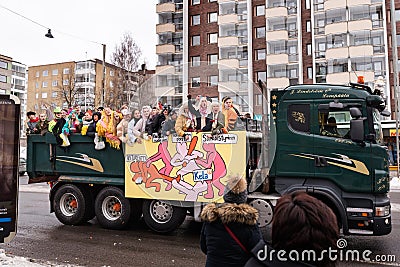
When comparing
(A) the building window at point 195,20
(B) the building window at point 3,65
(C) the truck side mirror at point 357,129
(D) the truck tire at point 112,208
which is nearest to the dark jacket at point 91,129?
(D) the truck tire at point 112,208

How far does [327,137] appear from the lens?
22.7ft

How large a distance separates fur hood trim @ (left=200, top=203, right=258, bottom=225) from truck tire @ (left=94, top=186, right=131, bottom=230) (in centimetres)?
531

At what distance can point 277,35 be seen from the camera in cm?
4100

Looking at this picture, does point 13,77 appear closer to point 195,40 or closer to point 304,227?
point 195,40

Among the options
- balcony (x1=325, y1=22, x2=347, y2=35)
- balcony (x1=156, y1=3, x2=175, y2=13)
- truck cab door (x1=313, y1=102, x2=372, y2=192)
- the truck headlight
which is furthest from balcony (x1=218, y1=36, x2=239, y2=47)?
the truck headlight

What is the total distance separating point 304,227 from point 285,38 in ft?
135

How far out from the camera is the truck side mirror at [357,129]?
655 centimetres

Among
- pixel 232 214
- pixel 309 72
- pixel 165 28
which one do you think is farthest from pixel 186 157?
pixel 165 28

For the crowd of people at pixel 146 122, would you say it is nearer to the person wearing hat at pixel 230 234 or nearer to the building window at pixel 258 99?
the building window at pixel 258 99

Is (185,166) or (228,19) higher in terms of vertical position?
(228,19)

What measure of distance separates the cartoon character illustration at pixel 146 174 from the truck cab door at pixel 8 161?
103 inches

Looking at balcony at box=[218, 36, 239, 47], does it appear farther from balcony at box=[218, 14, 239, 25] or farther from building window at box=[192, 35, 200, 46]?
building window at box=[192, 35, 200, 46]

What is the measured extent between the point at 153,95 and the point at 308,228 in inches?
233

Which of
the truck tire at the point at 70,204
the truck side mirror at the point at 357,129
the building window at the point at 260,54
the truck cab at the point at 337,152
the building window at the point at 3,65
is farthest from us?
the building window at the point at 3,65
